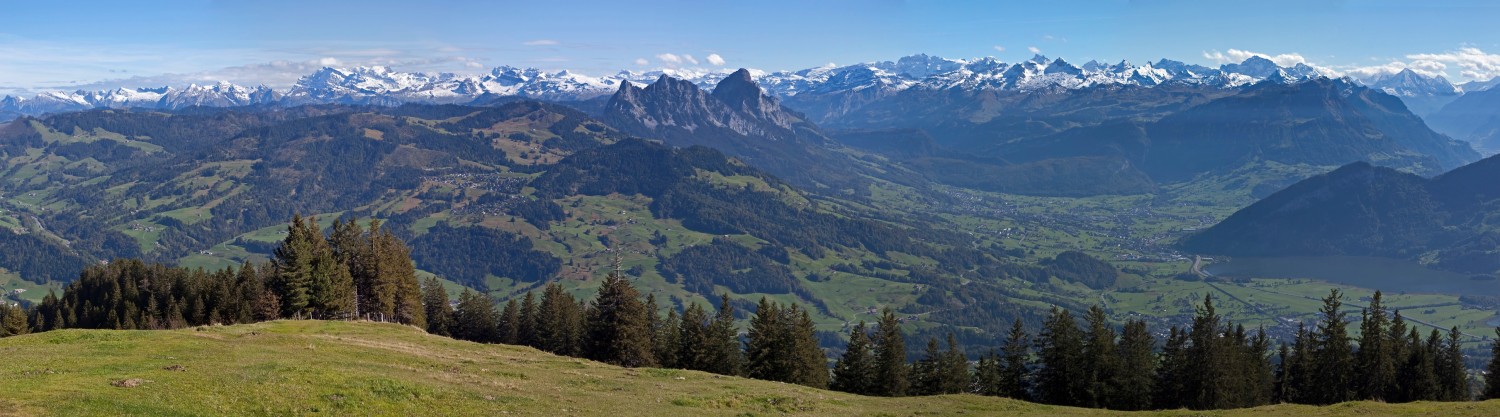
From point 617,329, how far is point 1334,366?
242 feet

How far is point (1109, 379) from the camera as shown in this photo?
275 ft

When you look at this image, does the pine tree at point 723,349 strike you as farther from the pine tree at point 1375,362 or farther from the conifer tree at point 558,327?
the pine tree at point 1375,362

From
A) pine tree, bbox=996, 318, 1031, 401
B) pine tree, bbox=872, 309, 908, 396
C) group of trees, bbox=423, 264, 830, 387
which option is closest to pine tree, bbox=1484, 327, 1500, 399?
pine tree, bbox=996, 318, 1031, 401

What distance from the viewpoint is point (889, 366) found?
3684 inches

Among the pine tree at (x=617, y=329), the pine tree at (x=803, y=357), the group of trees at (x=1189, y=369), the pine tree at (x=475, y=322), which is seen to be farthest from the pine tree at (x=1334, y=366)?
the pine tree at (x=475, y=322)

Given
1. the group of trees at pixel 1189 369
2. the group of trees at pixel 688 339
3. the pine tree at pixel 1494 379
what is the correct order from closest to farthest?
the pine tree at pixel 1494 379, the group of trees at pixel 1189 369, the group of trees at pixel 688 339

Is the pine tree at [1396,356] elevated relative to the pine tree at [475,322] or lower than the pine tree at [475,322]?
elevated

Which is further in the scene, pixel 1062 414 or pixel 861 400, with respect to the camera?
pixel 861 400

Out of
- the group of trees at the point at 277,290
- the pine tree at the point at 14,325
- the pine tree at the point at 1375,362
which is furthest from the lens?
the pine tree at the point at 14,325

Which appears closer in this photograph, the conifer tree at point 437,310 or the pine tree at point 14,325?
the pine tree at point 14,325

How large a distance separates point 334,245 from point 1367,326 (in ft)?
379

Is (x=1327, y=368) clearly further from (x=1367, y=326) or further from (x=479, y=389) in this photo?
(x=479, y=389)

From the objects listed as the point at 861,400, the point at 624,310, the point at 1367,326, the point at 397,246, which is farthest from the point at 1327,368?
the point at 397,246

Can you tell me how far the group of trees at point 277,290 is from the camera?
98.0 m
